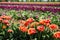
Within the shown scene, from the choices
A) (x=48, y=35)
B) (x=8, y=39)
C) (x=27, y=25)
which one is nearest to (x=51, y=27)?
(x=48, y=35)

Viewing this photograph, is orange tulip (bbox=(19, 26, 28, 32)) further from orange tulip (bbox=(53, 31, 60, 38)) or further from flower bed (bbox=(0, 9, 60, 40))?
orange tulip (bbox=(53, 31, 60, 38))

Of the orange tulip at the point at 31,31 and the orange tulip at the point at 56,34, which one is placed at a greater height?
the orange tulip at the point at 31,31

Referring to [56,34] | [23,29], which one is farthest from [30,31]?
[56,34]

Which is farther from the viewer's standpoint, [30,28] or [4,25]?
[4,25]

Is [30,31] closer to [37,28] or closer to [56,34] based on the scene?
[37,28]

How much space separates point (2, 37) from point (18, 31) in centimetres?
20

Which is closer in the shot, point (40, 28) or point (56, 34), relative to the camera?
point (56, 34)

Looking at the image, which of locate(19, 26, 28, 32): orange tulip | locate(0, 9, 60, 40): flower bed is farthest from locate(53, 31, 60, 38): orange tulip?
locate(19, 26, 28, 32): orange tulip

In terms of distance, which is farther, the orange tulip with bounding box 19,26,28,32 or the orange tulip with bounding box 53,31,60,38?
the orange tulip with bounding box 19,26,28,32

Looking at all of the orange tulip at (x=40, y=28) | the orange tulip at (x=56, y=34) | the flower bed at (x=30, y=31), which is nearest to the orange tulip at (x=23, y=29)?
the flower bed at (x=30, y=31)

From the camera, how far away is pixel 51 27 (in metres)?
2.68

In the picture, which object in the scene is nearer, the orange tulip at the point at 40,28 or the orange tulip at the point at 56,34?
the orange tulip at the point at 56,34

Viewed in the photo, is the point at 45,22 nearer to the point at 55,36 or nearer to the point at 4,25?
the point at 55,36

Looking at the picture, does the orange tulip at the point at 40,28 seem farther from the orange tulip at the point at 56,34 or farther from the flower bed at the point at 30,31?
the orange tulip at the point at 56,34
